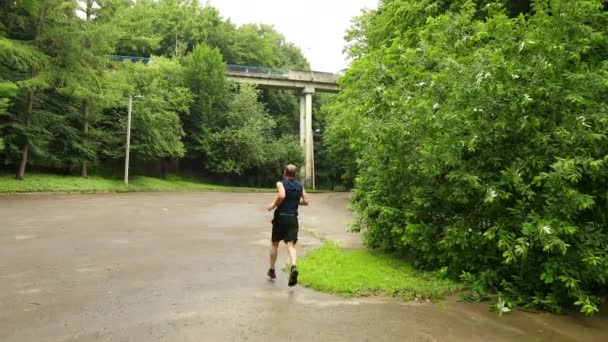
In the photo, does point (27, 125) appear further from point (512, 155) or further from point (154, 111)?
point (512, 155)

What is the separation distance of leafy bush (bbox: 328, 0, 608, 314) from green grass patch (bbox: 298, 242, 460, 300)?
15.7 inches

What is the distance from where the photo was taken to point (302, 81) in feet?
163

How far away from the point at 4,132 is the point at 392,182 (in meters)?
26.4

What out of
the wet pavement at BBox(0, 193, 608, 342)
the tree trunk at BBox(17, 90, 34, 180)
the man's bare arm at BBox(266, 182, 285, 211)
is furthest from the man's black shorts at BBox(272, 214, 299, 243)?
the tree trunk at BBox(17, 90, 34, 180)

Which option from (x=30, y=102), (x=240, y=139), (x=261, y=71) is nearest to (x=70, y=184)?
(x=30, y=102)

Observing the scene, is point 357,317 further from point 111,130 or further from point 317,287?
point 111,130

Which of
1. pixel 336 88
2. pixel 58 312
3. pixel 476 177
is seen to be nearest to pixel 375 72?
pixel 476 177

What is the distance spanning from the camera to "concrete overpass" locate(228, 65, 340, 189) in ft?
161

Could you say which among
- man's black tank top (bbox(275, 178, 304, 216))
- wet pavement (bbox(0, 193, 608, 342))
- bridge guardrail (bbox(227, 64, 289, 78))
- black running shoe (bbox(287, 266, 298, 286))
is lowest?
wet pavement (bbox(0, 193, 608, 342))

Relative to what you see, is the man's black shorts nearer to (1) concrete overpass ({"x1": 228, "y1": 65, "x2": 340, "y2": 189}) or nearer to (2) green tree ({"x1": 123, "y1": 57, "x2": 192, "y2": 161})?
(2) green tree ({"x1": 123, "y1": 57, "x2": 192, "y2": 161})

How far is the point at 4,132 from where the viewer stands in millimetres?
26719

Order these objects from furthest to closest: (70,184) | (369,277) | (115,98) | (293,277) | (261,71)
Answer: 1. (261,71)
2. (115,98)
3. (70,184)
4. (369,277)
5. (293,277)

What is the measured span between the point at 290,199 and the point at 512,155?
348 centimetres

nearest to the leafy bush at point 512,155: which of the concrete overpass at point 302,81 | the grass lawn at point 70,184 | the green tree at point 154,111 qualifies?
the grass lawn at point 70,184
